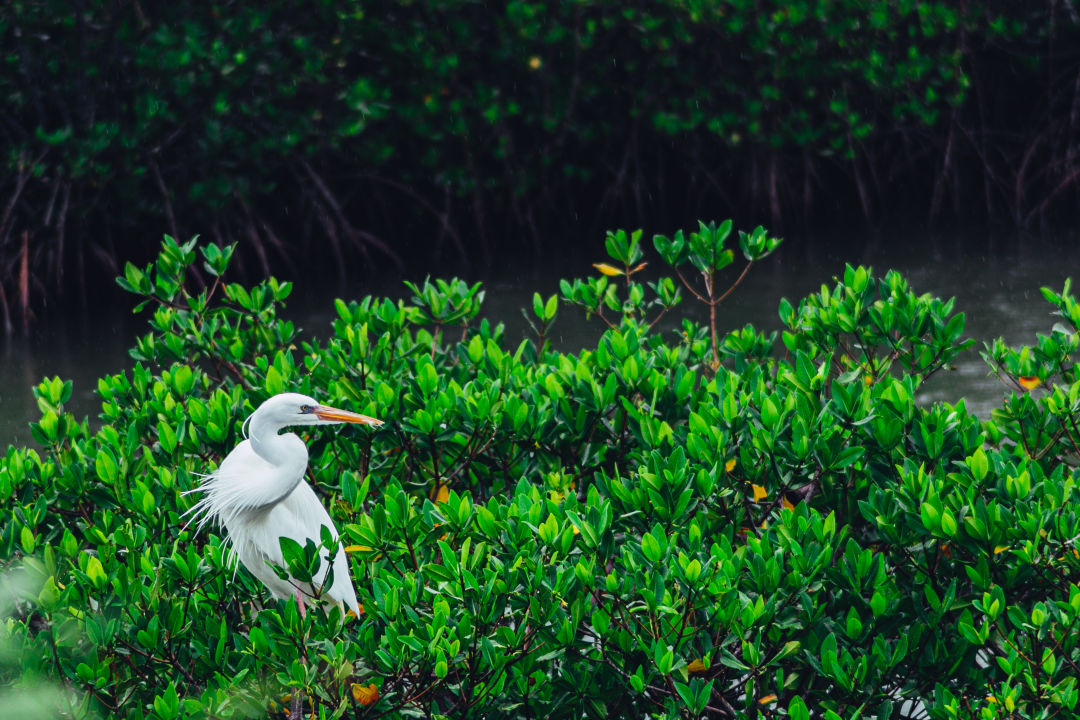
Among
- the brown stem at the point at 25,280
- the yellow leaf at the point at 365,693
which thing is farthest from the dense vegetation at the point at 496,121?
the yellow leaf at the point at 365,693

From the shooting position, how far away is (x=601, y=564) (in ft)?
9.26

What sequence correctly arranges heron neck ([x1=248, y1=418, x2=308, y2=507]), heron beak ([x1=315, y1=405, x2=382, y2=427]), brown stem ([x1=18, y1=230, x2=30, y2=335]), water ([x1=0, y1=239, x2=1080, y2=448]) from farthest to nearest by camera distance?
brown stem ([x1=18, y1=230, x2=30, y2=335]) → water ([x1=0, y1=239, x2=1080, y2=448]) → heron beak ([x1=315, y1=405, x2=382, y2=427]) → heron neck ([x1=248, y1=418, x2=308, y2=507])

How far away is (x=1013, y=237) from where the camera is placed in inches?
368

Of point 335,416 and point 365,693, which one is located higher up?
point 335,416

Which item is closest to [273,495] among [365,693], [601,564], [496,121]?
[365,693]

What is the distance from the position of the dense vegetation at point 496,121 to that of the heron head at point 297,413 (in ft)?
16.2

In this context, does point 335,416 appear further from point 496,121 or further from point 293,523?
point 496,121

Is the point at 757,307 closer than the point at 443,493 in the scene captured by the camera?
No

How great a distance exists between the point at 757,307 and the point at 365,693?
562 centimetres

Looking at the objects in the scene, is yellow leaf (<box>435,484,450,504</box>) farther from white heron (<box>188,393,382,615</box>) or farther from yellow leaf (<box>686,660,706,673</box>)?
yellow leaf (<box>686,660,706,673</box>)

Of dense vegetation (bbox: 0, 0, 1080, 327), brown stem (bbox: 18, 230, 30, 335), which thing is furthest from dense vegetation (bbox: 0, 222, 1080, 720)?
dense vegetation (bbox: 0, 0, 1080, 327)

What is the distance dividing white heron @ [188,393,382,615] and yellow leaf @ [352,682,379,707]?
0.36m

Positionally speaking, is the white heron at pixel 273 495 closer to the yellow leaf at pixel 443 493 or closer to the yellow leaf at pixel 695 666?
the yellow leaf at pixel 443 493

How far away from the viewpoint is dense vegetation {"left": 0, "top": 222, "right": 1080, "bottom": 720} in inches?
105
